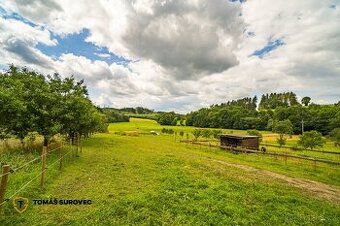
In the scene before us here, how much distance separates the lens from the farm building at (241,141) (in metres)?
50.0

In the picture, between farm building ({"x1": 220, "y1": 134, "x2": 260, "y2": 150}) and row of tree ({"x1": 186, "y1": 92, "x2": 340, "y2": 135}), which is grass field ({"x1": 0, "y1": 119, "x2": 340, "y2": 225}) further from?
row of tree ({"x1": 186, "y1": 92, "x2": 340, "y2": 135})

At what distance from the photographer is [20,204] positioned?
9.46 meters

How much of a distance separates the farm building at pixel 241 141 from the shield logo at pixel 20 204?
45193 mm

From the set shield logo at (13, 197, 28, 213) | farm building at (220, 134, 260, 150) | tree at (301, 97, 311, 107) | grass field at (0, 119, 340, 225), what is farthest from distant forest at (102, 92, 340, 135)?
shield logo at (13, 197, 28, 213)

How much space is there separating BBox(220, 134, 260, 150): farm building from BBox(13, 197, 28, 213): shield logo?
45193mm

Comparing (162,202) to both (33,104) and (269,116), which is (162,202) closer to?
(33,104)

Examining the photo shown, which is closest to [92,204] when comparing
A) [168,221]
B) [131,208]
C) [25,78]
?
[131,208]

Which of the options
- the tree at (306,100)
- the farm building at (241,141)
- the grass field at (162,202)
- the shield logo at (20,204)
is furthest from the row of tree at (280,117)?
the shield logo at (20,204)

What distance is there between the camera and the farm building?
164 ft

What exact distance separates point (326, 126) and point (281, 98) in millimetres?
75741

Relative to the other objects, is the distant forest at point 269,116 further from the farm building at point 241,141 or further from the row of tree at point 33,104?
the row of tree at point 33,104

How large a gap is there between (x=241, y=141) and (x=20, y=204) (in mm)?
45949

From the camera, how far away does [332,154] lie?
49.3 m

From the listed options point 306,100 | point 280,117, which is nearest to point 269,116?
point 280,117
